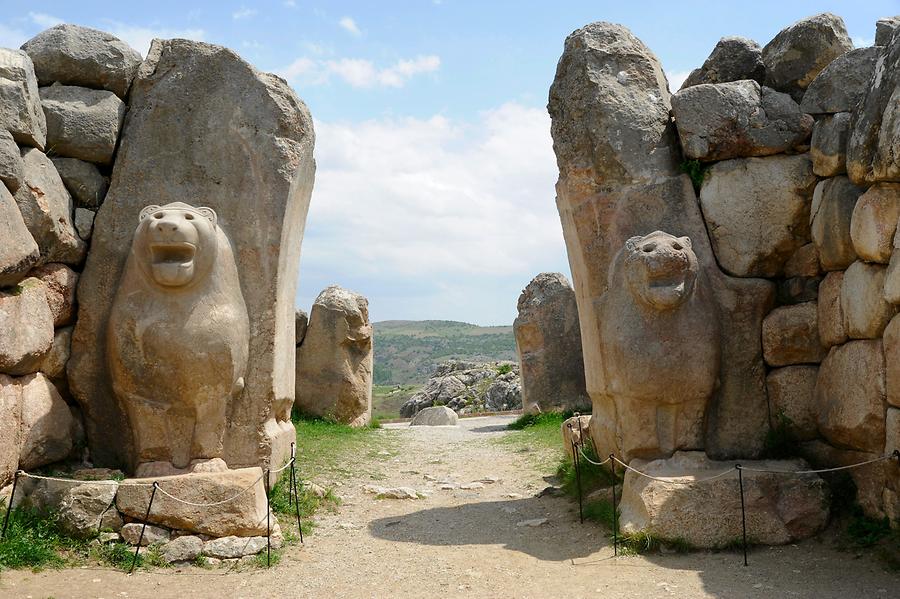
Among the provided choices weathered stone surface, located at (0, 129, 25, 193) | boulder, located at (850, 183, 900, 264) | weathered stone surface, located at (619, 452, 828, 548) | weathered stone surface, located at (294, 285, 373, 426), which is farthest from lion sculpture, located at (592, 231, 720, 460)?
weathered stone surface, located at (294, 285, 373, 426)

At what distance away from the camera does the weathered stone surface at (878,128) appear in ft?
17.4

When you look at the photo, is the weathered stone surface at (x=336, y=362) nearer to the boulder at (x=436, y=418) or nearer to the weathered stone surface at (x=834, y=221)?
the boulder at (x=436, y=418)

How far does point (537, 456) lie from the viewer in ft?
31.9

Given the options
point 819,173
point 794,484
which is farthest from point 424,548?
point 819,173

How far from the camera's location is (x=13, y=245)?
216 inches

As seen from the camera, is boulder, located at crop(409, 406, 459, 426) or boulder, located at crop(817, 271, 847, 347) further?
boulder, located at crop(409, 406, 459, 426)

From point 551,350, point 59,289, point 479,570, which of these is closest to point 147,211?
point 59,289

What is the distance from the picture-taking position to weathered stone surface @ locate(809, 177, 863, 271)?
596 centimetres

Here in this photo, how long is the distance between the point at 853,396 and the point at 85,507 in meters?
4.91

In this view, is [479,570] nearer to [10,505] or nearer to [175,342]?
[175,342]

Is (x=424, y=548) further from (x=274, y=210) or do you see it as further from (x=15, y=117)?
(x=15, y=117)

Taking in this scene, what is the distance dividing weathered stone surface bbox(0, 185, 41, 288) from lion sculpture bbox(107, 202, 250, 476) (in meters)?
0.65

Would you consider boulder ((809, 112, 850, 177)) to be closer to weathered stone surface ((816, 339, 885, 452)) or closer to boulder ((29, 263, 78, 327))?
weathered stone surface ((816, 339, 885, 452))

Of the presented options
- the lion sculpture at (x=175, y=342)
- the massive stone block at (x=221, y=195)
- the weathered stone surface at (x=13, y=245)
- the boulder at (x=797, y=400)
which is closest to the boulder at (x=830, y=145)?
the boulder at (x=797, y=400)
